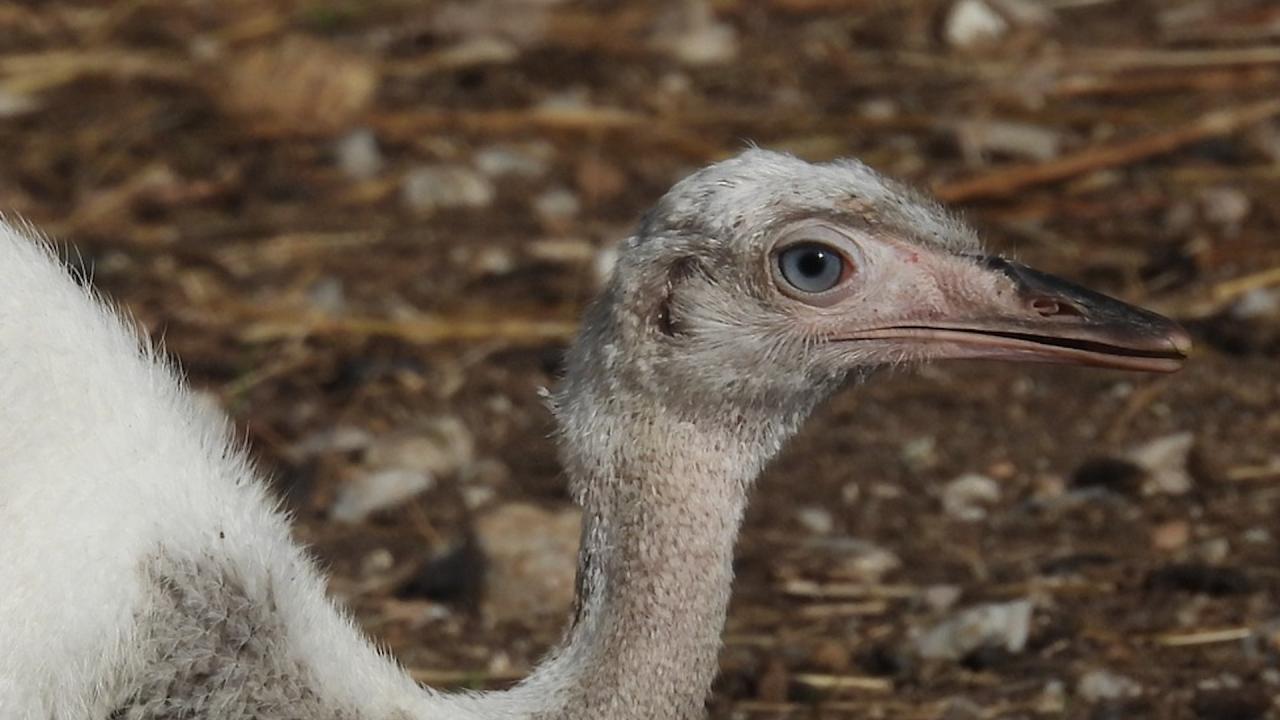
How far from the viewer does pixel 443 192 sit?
8266 millimetres

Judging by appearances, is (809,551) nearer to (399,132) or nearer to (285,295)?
(285,295)

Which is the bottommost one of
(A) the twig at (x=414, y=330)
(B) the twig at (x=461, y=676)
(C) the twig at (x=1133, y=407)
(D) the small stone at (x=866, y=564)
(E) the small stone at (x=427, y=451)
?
(B) the twig at (x=461, y=676)

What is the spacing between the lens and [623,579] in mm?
4316

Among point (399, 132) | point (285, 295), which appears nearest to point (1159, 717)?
point (285, 295)

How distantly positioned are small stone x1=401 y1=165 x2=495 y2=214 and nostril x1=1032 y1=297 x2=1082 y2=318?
4117mm

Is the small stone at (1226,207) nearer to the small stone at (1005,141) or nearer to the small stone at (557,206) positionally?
the small stone at (1005,141)

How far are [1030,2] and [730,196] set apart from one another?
5.47 meters

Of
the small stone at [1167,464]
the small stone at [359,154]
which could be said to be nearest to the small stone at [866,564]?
the small stone at [1167,464]

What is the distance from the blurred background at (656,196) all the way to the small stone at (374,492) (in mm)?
10

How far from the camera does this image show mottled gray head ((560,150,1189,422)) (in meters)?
4.32

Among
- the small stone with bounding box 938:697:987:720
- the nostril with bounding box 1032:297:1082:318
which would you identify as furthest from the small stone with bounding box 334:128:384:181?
the nostril with bounding box 1032:297:1082:318

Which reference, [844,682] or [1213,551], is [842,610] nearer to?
[844,682]

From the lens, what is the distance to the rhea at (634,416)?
4.11 metres

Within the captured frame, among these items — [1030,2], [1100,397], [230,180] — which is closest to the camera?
[1100,397]
